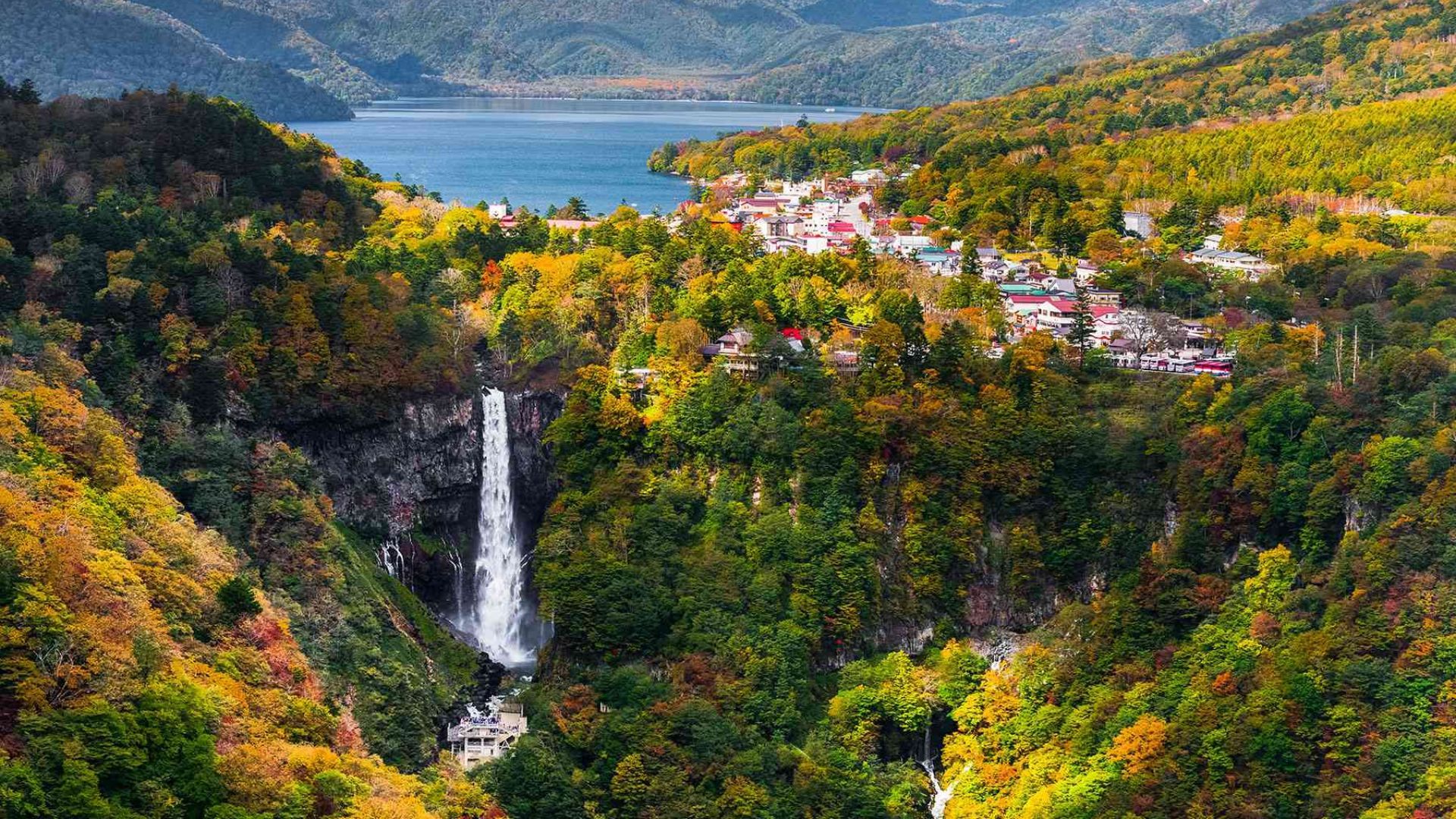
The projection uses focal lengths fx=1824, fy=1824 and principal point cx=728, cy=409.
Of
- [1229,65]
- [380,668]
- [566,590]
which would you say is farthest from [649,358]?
[1229,65]

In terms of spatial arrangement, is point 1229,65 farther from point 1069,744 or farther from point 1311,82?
point 1069,744

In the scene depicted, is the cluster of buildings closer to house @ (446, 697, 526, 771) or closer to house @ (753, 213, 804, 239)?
house @ (753, 213, 804, 239)

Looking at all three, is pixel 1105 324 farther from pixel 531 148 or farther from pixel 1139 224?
pixel 531 148

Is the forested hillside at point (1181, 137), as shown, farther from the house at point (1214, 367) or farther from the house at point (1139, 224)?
the house at point (1214, 367)

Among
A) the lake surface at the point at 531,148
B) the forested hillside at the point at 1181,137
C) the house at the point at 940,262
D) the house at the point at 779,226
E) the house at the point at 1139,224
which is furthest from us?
the lake surface at the point at 531,148

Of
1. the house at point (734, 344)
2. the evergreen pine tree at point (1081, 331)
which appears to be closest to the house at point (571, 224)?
the house at point (734, 344)

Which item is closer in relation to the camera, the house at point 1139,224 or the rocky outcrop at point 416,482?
the rocky outcrop at point 416,482
